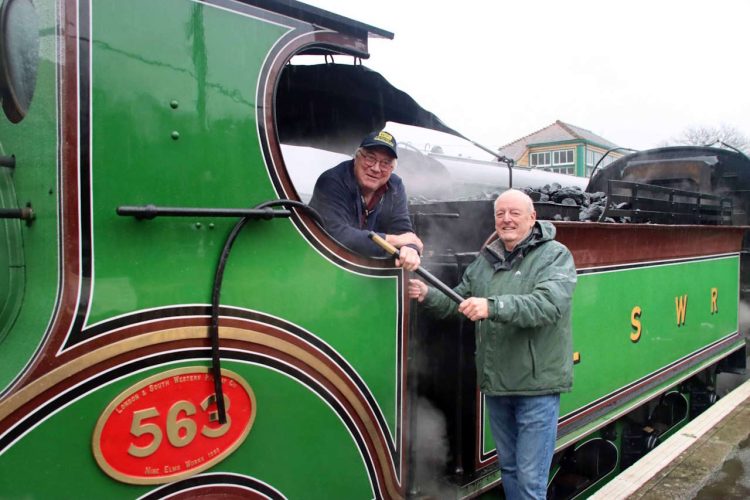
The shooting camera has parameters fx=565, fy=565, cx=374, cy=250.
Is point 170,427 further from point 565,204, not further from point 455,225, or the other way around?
point 565,204

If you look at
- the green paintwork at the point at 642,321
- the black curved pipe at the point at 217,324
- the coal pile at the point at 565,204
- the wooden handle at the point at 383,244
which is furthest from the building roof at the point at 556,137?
the black curved pipe at the point at 217,324

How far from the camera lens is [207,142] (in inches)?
61.0

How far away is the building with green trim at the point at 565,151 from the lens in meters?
17.4

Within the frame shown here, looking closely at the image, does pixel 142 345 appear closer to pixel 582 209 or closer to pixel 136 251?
pixel 136 251

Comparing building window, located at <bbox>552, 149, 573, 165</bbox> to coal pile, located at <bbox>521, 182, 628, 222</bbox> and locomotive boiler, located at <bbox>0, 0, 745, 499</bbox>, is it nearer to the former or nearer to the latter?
coal pile, located at <bbox>521, 182, 628, 222</bbox>

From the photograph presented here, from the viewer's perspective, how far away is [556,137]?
776 inches

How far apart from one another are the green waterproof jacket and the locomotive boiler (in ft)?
0.99

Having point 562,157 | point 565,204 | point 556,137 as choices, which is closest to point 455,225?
point 565,204

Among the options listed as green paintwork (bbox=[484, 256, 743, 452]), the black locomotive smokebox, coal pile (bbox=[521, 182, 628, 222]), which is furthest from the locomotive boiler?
coal pile (bbox=[521, 182, 628, 222])

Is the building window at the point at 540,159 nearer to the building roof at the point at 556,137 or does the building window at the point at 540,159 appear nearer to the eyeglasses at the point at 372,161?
the building roof at the point at 556,137

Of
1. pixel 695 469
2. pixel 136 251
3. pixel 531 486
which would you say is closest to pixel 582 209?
pixel 695 469

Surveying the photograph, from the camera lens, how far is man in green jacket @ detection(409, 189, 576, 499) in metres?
2.19

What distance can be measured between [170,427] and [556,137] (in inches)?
787

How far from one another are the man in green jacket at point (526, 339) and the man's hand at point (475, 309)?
0.43 feet
